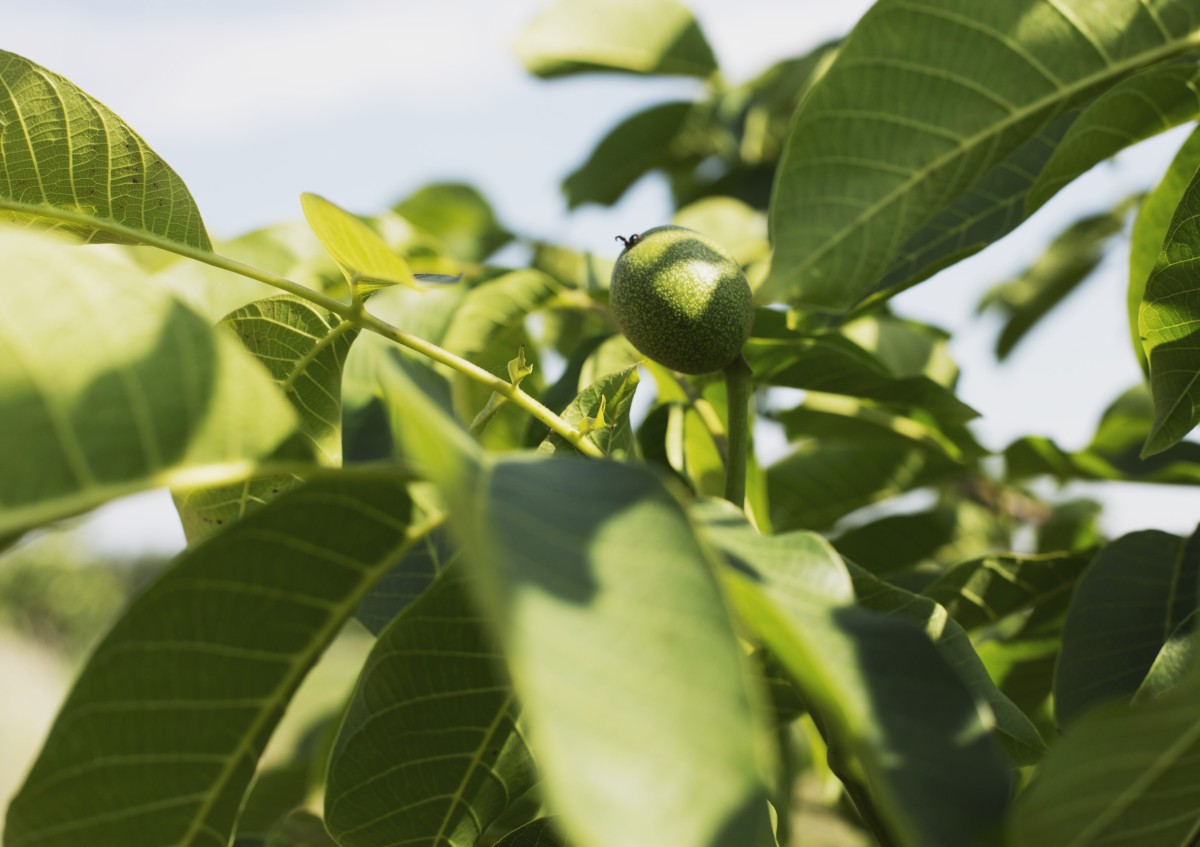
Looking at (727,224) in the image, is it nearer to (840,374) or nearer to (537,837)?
(840,374)

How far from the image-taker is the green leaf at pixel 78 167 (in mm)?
837

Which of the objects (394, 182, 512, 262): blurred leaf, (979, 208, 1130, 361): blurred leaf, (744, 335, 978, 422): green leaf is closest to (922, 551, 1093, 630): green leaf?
(744, 335, 978, 422): green leaf

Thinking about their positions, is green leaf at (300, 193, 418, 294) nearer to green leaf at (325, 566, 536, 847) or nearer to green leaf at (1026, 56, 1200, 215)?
green leaf at (325, 566, 536, 847)

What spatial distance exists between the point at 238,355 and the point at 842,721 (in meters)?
0.35

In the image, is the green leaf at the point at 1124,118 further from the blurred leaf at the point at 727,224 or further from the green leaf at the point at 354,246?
the blurred leaf at the point at 727,224

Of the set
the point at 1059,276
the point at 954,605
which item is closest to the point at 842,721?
the point at 954,605

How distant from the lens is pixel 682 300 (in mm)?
865

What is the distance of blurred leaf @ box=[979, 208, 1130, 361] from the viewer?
2301mm

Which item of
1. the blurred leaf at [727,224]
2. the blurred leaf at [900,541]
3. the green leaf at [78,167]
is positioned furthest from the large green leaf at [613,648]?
the blurred leaf at [727,224]

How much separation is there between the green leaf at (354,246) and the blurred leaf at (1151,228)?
670mm

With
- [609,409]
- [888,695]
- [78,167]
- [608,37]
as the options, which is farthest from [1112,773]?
[608,37]

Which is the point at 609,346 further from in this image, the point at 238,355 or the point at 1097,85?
the point at 238,355

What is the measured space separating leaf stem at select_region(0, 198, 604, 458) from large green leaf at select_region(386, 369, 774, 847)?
10.4 inches

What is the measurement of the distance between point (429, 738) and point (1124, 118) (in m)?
0.79
